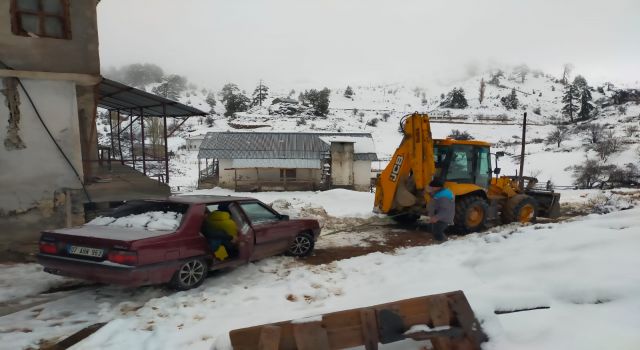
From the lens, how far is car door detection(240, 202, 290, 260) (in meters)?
6.88

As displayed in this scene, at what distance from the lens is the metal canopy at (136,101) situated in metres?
10.2

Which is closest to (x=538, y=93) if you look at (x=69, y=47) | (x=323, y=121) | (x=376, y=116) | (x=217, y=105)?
(x=376, y=116)

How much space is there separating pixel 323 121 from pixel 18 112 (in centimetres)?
5670

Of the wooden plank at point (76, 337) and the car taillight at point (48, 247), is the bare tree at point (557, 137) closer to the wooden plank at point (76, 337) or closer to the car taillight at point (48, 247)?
the car taillight at point (48, 247)

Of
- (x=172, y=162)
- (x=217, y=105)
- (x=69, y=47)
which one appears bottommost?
(x=172, y=162)

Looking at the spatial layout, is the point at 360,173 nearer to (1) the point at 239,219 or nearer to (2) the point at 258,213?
(2) the point at 258,213

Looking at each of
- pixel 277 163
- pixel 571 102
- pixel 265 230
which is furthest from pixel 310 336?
pixel 571 102

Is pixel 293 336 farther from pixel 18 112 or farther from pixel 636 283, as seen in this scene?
pixel 18 112

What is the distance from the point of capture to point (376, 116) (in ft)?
238

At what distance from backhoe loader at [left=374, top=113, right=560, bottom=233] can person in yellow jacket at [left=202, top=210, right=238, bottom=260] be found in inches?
197

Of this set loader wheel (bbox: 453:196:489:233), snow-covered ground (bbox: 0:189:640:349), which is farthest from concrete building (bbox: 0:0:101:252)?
loader wheel (bbox: 453:196:489:233)

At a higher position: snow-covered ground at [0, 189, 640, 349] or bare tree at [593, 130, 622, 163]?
bare tree at [593, 130, 622, 163]

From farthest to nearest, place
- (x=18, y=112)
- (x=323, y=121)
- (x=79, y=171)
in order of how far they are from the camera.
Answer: (x=323, y=121) < (x=79, y=171) < (x=18, y=112)

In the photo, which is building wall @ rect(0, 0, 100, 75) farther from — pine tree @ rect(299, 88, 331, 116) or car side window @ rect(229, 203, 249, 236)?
pine tree @ rect(299, 88, 331, 116)
